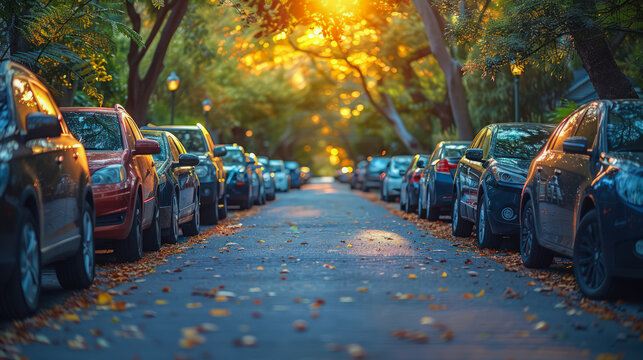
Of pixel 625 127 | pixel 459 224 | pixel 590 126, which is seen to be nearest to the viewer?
pixel 625 127

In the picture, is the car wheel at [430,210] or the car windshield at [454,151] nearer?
the car wheel at [430,210]

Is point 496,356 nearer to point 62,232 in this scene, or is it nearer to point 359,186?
point 62,232

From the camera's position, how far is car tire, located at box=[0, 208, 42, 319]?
7.04m

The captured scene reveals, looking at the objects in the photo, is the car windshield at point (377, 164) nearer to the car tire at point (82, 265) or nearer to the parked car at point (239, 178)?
the parked car at point (239, 178)

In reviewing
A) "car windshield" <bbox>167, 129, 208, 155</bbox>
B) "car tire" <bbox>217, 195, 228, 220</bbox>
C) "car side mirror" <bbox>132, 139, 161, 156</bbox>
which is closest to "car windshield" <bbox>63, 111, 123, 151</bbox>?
"car side mirror" <bbox>132, 139, 161, 156</bbox>

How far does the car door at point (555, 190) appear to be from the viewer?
31.7 ft

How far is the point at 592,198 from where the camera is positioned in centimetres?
855

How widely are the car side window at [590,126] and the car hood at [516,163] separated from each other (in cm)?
291

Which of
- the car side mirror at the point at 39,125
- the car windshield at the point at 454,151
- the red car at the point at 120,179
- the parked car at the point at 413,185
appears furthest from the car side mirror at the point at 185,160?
the parked car at the point at 413,185

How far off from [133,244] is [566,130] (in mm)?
4997

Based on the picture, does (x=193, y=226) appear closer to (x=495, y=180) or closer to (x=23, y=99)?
(x=495, y=180)

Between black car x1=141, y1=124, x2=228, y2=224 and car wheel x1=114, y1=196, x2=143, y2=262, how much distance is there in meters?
6.70

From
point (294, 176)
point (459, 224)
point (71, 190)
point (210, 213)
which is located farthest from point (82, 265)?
point (294, 176)

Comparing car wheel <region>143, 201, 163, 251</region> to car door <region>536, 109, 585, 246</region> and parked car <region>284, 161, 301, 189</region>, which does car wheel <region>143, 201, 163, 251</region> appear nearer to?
car door <region>536, 109, 585, 246</region>
